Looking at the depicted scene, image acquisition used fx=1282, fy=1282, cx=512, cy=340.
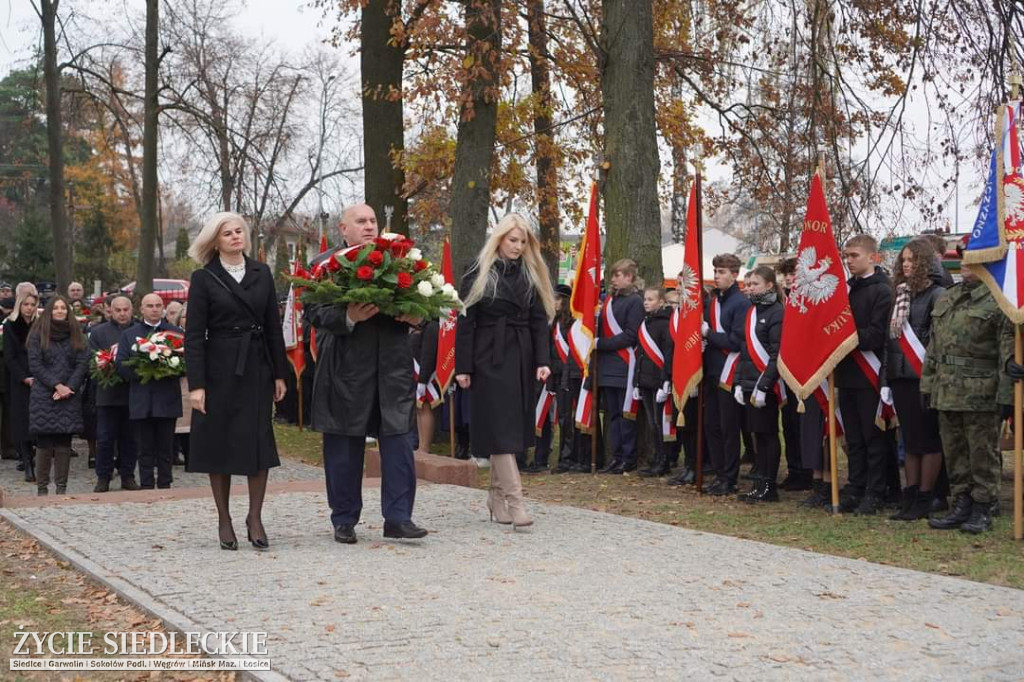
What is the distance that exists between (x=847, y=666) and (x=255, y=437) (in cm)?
404

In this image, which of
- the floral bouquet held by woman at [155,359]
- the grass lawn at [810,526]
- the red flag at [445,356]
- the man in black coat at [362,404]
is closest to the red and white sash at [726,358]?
the grass lawn at [810,526]

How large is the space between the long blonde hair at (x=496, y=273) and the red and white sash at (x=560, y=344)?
4719 millimetres

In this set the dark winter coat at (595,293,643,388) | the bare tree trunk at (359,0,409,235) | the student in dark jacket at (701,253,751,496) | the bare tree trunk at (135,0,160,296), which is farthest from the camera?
the bare tree trunk at (135,0,160,296)

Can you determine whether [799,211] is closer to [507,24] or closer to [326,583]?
[507,24]

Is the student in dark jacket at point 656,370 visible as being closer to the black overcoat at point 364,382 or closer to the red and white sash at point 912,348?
the red and white sash at point 912,348

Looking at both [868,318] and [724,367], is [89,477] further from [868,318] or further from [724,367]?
[868,318]

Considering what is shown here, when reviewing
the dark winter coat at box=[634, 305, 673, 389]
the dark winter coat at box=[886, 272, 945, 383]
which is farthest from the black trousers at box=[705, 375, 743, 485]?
the dark winter coat at box=[886, 272, 945, 383]

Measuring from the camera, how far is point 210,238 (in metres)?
8.00

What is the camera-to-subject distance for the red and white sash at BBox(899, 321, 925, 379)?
9.59 metres

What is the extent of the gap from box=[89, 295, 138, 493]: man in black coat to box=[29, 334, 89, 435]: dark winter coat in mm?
195

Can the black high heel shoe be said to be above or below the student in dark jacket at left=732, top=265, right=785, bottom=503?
below

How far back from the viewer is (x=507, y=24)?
16859 mm

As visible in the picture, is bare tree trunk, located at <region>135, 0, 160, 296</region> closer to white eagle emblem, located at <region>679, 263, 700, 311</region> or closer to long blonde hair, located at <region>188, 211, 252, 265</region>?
white eagle emblem, located at <region>679, 263, 700, 311</region>

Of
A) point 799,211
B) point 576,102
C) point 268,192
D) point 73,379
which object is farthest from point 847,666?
point 268,192
